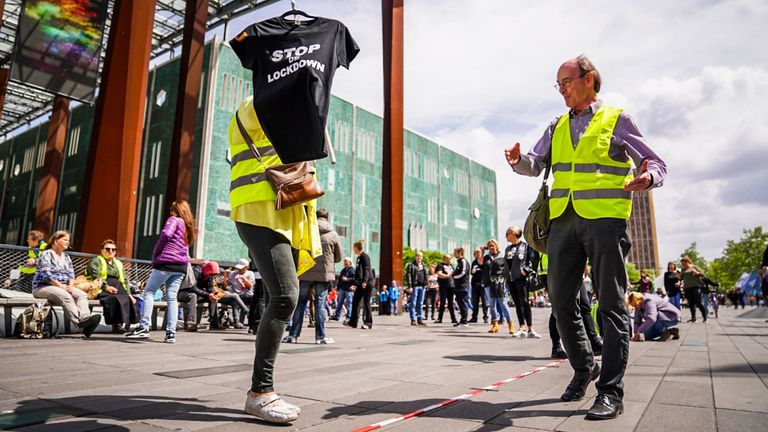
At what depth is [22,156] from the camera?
48875 mm

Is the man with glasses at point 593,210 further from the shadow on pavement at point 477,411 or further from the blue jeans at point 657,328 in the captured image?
the blue jeans at point 657,328

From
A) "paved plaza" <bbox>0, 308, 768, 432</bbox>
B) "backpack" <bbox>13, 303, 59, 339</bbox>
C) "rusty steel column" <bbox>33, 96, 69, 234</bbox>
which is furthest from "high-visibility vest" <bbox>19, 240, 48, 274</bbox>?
"rusty steel column" <bbox>33, 96, 69, 234</bbox>

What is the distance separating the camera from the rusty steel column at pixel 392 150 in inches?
798

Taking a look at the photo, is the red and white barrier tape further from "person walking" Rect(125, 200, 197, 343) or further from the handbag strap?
"person walking" Rect(125, 200, 197, 343)

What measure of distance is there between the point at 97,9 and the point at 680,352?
49.4 ft

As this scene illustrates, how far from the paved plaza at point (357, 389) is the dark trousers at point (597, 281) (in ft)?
0.90

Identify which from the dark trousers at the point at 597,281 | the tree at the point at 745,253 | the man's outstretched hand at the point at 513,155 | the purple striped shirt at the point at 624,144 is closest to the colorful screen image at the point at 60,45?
the man's outstretched hand at the point at 513,155

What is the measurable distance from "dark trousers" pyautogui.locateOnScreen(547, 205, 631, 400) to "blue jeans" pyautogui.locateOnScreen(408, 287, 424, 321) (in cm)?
973

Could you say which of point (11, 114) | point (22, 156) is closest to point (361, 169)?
point (11, 114)

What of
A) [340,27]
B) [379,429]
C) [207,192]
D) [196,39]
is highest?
[196,39]

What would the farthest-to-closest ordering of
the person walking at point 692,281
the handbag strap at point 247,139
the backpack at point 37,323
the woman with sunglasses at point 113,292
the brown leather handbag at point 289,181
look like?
the person walking at point 692,281
the woman with sunglasses at point 113,292
the backpack at point 37,323
the handbag strap at point 247,139
the brown leather handbag at point 289,181

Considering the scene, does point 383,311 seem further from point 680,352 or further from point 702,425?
point 702,425

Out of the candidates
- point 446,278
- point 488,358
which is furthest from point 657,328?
point 446,278

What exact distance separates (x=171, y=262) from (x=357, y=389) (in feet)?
14.9
